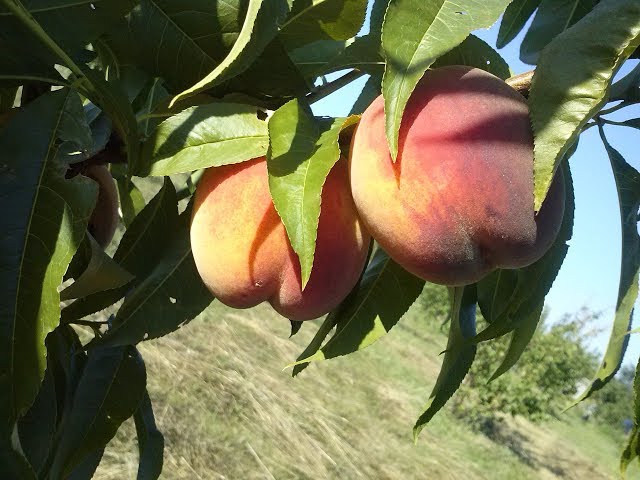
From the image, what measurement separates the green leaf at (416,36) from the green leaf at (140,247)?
29 cm

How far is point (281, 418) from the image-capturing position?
13.0 feet

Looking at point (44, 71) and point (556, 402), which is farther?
point (556, 402)

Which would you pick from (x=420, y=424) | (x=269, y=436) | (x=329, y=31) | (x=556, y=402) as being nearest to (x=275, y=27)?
(x=329, y=31)

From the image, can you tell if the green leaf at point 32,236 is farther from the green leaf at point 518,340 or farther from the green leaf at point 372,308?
the green leaf at point 518,340

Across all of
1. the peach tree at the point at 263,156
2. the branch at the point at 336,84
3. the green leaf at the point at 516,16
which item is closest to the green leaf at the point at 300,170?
the peach tree at the point at 263,156

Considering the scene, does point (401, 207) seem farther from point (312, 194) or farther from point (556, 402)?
point (556, 402)

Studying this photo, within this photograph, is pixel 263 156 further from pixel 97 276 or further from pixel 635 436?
pixel 635 436

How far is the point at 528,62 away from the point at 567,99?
1.39 ft

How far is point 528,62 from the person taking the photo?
81 centimetres

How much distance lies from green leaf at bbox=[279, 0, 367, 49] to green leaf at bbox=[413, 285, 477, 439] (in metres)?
0.26

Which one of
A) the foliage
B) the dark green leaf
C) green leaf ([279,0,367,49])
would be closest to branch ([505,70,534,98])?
green leaf ([279,0,367,49])

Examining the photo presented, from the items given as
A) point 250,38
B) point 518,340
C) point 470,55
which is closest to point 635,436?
point 518,340

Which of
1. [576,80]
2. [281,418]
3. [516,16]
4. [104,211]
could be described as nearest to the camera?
[576,80]

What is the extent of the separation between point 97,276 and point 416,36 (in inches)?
12.0
